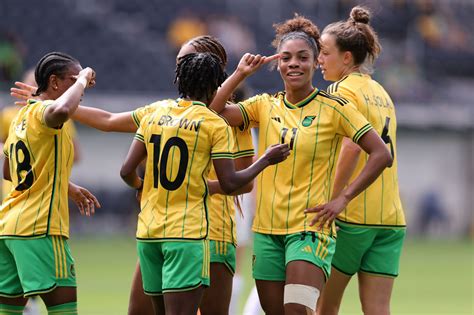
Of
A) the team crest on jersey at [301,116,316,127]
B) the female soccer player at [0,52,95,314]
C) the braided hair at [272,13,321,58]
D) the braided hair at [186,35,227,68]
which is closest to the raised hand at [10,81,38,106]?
the female soccer player at [0,52,95,314]

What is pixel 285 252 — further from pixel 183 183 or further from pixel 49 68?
pixel 49 68

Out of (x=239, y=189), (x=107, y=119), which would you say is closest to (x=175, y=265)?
(x=239, y=189)

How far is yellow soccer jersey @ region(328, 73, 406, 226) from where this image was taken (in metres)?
7.39

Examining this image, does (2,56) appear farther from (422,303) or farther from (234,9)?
(422,303)

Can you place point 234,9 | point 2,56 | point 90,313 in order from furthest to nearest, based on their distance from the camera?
point 234,9, point 2,56, point 90,313

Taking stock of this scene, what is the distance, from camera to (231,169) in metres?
6.23

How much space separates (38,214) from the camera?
21.7 feet

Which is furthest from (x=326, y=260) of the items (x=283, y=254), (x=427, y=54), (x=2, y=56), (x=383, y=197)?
(x=427, y=54)

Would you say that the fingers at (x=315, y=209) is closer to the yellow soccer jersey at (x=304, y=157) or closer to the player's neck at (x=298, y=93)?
the yellow soccer jersey at (x=304, y=157)

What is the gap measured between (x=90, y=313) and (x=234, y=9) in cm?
1883

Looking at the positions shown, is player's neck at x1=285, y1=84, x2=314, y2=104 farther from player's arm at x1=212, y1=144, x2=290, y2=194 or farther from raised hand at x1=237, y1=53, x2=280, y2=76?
player's arm at x1=212, y1=144, x2=290, y2=194

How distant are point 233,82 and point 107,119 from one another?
902 mm

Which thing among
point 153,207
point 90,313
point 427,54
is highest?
point 427,54

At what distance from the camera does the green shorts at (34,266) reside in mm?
6531
